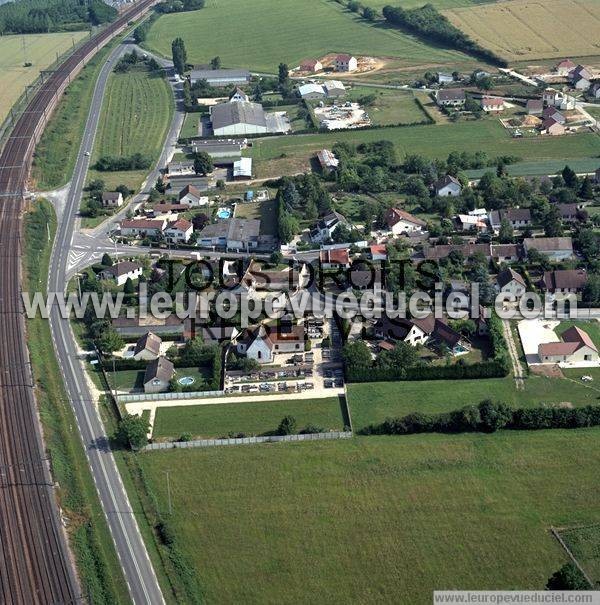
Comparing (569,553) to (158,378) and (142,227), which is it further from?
(142,227)

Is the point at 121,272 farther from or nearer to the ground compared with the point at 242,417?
farther from the ground

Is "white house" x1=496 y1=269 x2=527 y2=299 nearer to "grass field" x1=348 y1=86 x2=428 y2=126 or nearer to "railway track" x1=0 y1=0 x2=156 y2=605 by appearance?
"railway track" x1=0 y1=0 x2=156 y2=605

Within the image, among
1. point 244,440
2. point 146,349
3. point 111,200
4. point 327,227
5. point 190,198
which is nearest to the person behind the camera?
point 244,440

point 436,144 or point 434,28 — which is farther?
point 434,28

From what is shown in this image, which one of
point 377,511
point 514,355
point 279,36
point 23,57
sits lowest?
point 377,511

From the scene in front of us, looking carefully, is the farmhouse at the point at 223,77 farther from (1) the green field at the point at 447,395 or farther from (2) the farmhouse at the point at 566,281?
(1) the green field at the point at 447,395

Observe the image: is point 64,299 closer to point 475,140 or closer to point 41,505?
point 41,505

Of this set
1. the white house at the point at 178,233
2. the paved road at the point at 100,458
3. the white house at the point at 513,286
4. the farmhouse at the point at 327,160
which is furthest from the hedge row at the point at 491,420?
the farmhouse at the point at 327,160

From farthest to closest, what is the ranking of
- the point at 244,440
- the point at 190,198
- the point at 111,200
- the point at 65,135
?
the point at 65,135, the point at 111,200, the point at 190,198, the point at 244,440

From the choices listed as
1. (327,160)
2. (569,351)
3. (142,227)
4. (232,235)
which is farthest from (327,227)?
(569,351)
